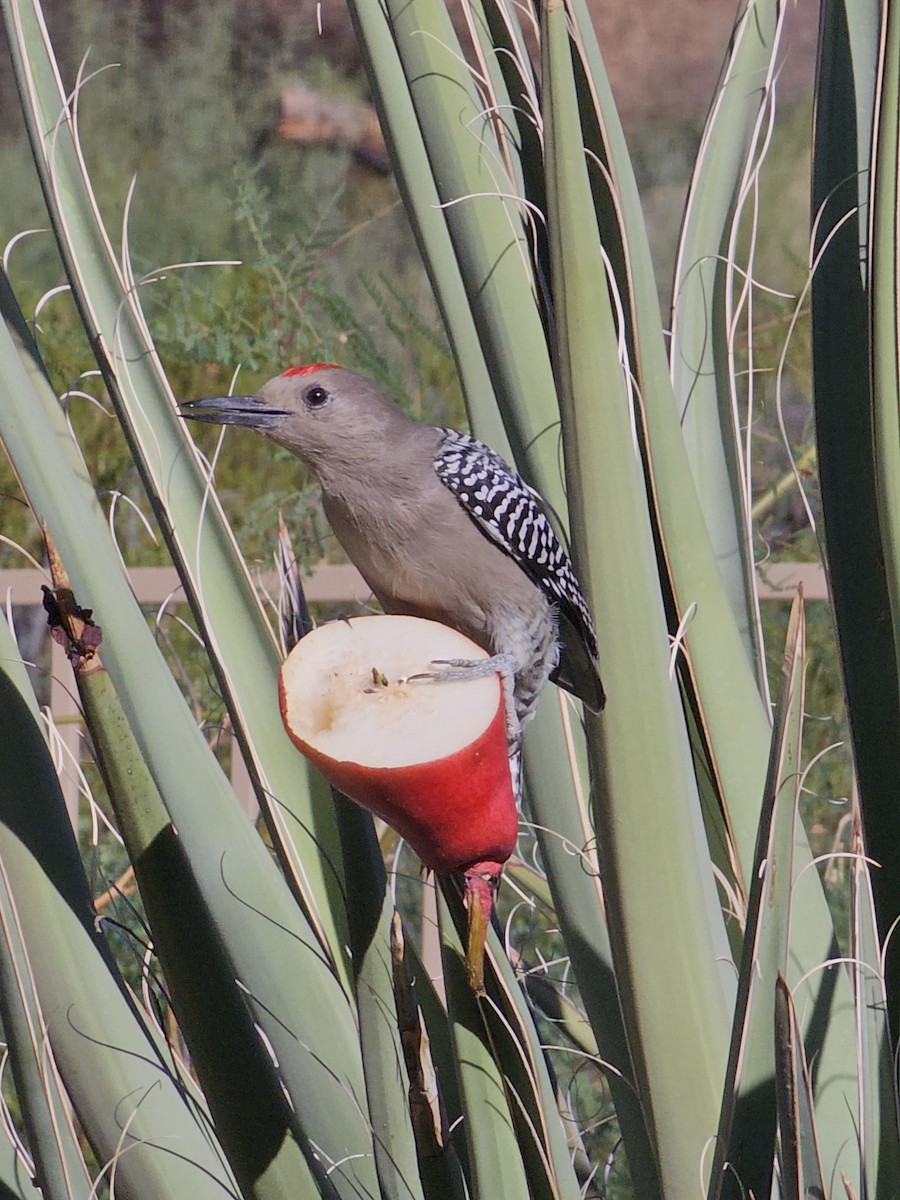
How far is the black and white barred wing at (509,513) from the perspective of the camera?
3.33ft

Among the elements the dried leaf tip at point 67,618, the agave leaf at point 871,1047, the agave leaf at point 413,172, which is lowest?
the agave leaf at point 871,1047

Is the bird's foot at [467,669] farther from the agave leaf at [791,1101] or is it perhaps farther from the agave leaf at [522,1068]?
the agave leaf at [791,1101]

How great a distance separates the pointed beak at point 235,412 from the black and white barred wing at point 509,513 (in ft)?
0.58

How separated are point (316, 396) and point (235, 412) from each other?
73mm

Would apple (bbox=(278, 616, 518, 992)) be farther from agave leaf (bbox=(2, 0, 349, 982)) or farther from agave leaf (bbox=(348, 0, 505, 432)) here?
agave leaf (bbox=(348, 0, 505, 432))

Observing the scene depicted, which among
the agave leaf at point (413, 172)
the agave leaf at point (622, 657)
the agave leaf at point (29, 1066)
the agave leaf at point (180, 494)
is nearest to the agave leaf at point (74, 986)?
the agave leaf at point (29, 1066)

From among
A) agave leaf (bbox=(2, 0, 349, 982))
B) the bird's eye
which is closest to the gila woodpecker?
the bird's eye

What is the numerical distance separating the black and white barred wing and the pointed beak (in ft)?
0.58

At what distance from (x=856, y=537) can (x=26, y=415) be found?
0.60 meters

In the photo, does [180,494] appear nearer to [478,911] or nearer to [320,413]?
[320,413]

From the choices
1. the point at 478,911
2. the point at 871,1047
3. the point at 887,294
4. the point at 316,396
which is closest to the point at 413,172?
the point at 316,396

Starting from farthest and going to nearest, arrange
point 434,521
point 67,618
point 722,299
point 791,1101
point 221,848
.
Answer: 1. point 722,299
2. point 434,521
3. point 221,848
4. point 67,618
5. point 791,1101

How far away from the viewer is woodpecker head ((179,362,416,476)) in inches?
35.0

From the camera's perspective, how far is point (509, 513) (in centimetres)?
103
